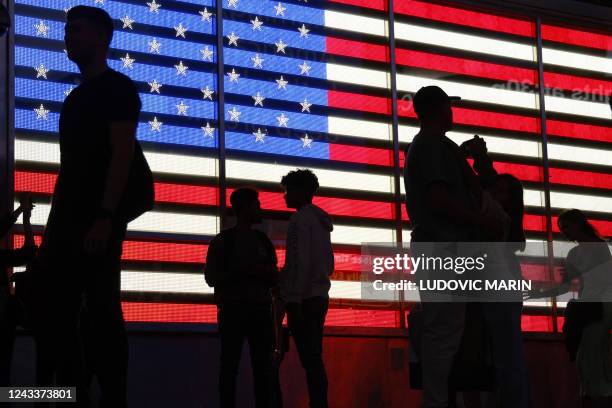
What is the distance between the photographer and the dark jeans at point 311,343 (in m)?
6.58

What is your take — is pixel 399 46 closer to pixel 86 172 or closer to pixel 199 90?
pixel 199 90

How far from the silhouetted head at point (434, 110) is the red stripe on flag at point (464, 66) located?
4.89 meters

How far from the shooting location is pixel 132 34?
27.3 feet

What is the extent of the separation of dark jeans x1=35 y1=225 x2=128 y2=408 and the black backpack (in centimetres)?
19

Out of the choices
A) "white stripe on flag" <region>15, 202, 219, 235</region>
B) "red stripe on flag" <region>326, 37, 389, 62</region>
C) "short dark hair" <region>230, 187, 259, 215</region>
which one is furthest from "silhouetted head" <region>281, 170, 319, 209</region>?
"red stripe on flag" <region>326, 37, 389, 62</region>

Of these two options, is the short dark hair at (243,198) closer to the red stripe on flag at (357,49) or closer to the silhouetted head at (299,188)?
the silhouetted head at (299,188)

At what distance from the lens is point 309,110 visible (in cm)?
916

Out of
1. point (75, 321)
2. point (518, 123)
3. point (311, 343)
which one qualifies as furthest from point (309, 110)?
point (75, 321)

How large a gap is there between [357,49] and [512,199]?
12.8ft

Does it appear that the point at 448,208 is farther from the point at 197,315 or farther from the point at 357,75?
the point at 357,75

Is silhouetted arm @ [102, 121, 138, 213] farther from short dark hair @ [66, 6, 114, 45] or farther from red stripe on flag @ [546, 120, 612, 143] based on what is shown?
red stripe on flag @ [546, 120, 612, 143]

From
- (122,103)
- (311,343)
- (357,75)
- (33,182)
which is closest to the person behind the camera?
(122,103)

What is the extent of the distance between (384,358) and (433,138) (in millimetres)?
4567

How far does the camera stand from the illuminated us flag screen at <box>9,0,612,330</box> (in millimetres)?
8008
